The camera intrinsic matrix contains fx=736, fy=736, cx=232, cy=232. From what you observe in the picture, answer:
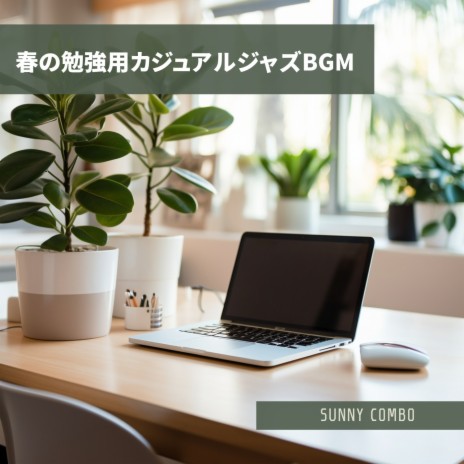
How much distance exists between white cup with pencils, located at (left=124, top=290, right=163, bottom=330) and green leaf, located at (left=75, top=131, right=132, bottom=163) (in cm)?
32

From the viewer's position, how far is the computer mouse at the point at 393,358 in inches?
46.6

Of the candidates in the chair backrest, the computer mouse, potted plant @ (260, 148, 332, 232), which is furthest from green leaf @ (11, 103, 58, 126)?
potted plant @ (260, 148, 332, 232)

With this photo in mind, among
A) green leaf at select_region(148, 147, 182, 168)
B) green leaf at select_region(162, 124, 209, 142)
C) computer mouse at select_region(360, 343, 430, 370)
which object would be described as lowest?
computer mouse at select_region(360, 343, 430, 370)

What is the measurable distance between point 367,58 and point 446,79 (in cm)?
35

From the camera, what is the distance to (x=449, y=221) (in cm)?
256

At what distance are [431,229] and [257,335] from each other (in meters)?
1.39

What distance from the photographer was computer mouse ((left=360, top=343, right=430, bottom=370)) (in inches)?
46.6

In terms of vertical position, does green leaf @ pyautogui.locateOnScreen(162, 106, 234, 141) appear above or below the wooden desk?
above

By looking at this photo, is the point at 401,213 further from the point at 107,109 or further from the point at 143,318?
the point at 107,109

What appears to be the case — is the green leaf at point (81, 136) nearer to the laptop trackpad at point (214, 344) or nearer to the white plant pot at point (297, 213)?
the laptop trackpad at point (214, 344)

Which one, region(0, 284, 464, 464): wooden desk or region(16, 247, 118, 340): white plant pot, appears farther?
region(16, 247, 118, 340): white plant pot

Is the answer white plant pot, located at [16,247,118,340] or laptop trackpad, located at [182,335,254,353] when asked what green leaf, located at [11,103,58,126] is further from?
laptop trackpad, located at [182,335,254,353]

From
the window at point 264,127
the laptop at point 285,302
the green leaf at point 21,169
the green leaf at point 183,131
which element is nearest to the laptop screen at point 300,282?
the laptop at point 285,302

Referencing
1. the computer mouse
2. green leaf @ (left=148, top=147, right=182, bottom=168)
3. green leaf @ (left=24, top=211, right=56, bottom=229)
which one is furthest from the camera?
green leaf @ (left=148, top=147, right=182, bottom=168)
